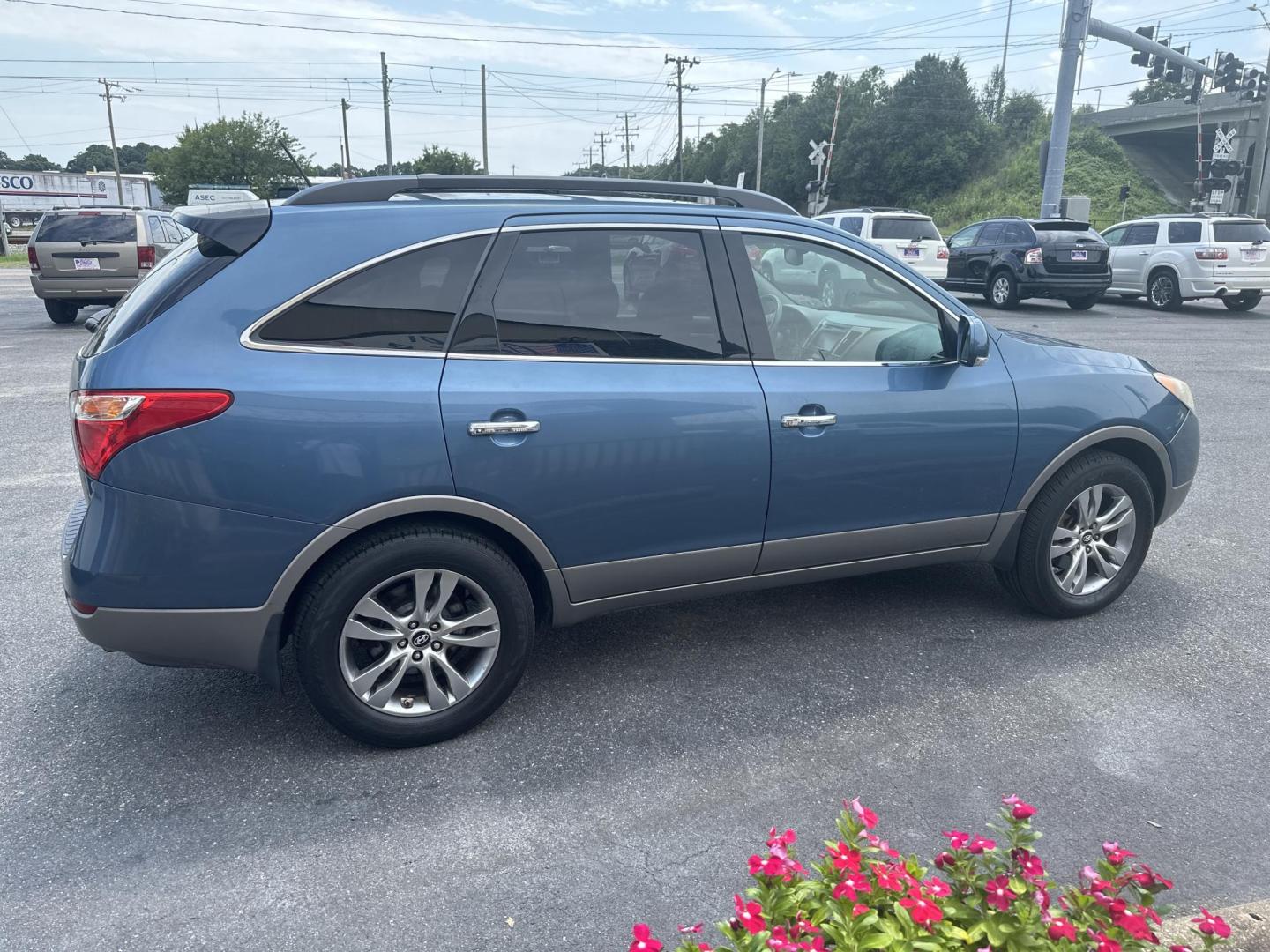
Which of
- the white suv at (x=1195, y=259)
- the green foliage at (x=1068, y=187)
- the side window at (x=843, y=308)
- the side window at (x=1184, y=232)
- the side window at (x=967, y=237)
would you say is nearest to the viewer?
the side window at (x=843, y=308)

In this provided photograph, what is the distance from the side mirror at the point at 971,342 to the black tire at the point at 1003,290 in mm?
15920

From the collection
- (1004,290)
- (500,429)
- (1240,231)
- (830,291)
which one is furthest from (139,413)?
(1240,231)

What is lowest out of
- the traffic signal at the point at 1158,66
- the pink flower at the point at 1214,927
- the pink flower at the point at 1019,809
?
the pink flower at the point at 1214,927

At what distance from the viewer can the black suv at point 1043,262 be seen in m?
17.9

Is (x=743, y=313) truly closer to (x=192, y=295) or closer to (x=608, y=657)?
(x=608, y=657)

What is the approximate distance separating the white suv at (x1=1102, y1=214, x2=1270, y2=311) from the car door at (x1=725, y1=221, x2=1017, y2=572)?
16351 mm

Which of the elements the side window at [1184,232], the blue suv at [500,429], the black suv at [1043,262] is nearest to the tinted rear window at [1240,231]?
the side window at [1184,232]

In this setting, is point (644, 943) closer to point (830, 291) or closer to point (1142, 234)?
point (830, 291)

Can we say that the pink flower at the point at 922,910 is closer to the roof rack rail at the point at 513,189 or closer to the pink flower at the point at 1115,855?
the pink flower at the point at 1115,855

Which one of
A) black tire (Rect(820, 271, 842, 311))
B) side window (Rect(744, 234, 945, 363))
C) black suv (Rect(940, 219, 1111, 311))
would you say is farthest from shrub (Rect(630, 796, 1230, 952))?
black suv (Rect(940, 219, 1111, 311))

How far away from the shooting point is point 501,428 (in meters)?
3.14

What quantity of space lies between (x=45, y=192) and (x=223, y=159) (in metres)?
13.3

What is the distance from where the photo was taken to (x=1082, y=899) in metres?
1.78

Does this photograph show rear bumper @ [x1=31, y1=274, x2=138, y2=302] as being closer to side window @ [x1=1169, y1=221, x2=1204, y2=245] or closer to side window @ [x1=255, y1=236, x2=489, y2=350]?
side window @ [x1=255, y1=236, x2=489, y2=350]
